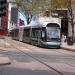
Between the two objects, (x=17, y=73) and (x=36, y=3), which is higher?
(x=36, y=3)

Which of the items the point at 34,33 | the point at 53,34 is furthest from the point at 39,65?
the point at 34,33

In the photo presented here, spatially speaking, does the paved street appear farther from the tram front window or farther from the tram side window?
the tram side window

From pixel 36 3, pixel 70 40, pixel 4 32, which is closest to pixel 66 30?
Answer: pixel 36 3

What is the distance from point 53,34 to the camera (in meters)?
47.2

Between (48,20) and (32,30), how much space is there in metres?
6.93

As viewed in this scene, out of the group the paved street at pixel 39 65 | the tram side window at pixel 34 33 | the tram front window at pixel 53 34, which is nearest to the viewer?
the paved street at pixel 39 65

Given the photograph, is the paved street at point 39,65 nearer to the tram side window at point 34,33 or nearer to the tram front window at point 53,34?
the tram front window at point 53,34

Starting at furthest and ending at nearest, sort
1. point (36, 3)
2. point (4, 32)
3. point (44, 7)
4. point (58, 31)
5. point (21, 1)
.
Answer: point (4, 32)
point (21, 1)
point (36, 3)
point (44, 7)
point (58, 31)

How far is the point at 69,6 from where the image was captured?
55.8 meters

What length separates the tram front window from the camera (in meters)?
46.9

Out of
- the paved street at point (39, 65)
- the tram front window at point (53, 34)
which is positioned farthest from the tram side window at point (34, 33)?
the paved street at point (39, 65)

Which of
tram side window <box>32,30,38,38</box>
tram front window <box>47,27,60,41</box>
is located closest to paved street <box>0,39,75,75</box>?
tram front window <box>47,27,60,41</box>

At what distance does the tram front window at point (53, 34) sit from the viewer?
46.9 metres

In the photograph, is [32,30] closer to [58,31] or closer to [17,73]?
[58,31]
